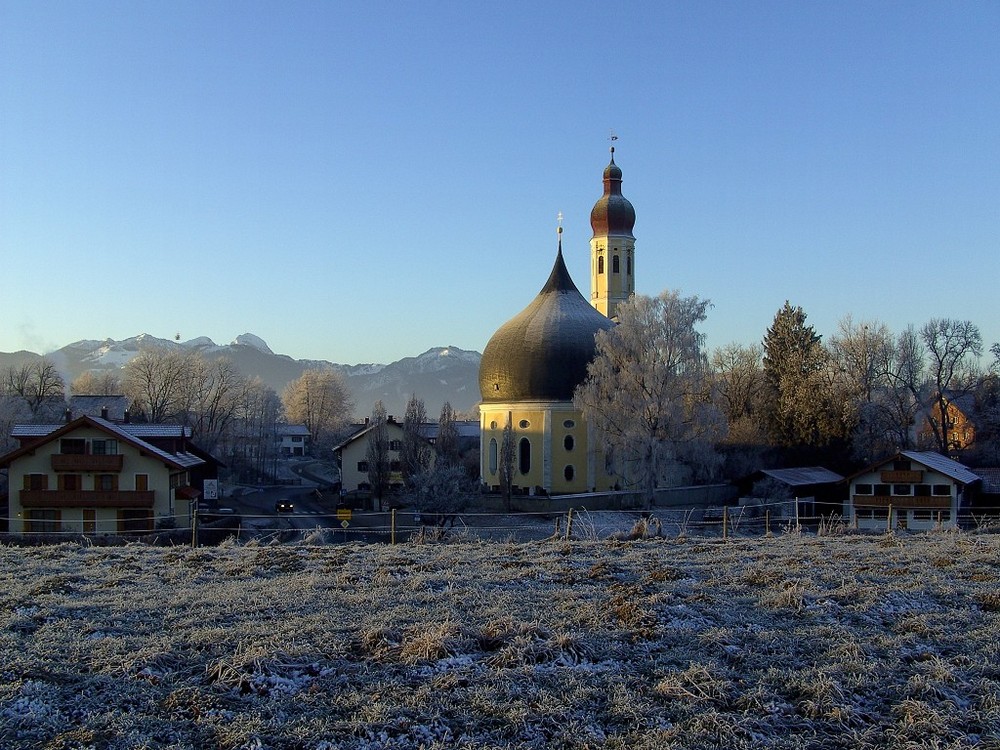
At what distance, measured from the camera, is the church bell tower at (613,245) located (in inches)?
2384

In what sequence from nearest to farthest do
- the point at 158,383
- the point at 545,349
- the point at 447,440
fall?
the point at 545,349
the point at 447,440
the point at 158,383

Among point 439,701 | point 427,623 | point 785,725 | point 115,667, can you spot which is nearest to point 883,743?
point 785,725

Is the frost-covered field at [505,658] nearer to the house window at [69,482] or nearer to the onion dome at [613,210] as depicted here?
the house window at [69,482]

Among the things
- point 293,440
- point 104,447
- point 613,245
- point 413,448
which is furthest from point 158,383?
point 104,447

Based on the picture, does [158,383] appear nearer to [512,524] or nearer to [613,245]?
[613,245]

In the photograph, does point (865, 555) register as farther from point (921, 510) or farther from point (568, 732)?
point (921, 510)

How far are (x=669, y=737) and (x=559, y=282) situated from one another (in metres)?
47.2

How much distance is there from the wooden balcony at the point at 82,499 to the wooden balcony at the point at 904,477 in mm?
32373

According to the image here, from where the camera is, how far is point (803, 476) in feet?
154

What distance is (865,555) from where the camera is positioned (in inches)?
633

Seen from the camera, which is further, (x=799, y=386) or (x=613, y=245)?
(x=613, y=245)

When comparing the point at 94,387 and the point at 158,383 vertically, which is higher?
the point at 94,387

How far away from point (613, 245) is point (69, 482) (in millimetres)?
37806

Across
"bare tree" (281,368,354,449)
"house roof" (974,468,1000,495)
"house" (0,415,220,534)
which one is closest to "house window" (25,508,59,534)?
"house" (0,415,220,534)
